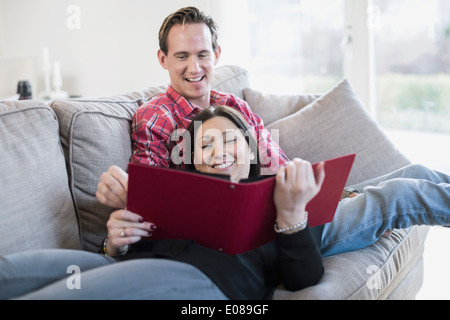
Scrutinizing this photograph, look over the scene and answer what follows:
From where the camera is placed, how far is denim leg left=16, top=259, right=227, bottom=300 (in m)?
0.93

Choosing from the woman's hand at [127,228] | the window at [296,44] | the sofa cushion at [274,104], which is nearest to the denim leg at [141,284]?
the woman's hand at [127,228]

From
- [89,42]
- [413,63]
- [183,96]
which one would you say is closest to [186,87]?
[183,96]

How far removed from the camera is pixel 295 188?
3.38 feet

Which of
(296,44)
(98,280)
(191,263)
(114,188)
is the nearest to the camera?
(98,280)

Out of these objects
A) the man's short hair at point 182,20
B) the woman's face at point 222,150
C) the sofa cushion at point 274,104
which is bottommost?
the woman's face at point 222,150

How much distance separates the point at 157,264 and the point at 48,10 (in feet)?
12.6

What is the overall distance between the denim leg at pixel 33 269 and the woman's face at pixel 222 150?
0.41 meters

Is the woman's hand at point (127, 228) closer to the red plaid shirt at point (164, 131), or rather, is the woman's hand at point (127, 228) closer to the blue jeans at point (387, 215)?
the red plaid shirt at point (164, 131)

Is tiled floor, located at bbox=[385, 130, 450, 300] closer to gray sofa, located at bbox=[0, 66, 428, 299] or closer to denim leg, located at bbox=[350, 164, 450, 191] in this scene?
gray sofa, located at bbox=[0, 66, 428, 299]

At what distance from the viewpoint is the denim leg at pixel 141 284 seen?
3.04 feet

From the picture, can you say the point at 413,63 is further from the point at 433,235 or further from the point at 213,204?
the point at 213,204

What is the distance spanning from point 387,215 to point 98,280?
2.70 ft

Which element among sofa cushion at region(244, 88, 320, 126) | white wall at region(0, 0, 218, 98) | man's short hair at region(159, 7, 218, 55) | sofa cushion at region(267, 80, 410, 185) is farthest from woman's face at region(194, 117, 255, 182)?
white wall at region(0, 0, 218, 98)

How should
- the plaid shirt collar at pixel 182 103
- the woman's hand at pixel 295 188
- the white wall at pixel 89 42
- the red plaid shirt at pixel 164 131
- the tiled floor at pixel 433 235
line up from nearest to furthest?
1. the woman's hand at pixel 295 188
2. the red plaid shirt at pixel 164 131
3. the plaid shirt collar at pixel 182 103
4. the tiled floor at pixel 433 235
5. the white wall at pixel 89 42
